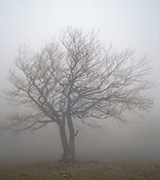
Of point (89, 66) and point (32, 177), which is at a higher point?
point (89, 66)

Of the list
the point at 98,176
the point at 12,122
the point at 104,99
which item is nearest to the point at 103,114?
the point at 104,99

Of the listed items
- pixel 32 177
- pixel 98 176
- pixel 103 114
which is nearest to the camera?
pixel 32 177

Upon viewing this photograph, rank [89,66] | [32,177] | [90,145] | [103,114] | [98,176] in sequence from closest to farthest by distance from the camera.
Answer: [32,177], [98,176], [89,66], [103,114], [90,145]

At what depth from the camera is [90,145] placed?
23.1 metres

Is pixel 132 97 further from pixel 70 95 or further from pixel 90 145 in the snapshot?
pixel 90 145

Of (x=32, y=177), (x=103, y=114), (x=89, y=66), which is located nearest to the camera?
(x=32, y=177)

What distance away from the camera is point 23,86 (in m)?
9.35

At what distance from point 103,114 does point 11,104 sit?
536 centimetres

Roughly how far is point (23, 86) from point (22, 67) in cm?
108

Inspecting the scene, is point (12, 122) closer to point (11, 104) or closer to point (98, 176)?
point (11, 104)

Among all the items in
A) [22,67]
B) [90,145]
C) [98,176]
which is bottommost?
[98,176]

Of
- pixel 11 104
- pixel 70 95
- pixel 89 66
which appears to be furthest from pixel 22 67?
pixel 89 66

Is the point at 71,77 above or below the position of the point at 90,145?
above

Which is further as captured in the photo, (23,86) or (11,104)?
(11,104)
